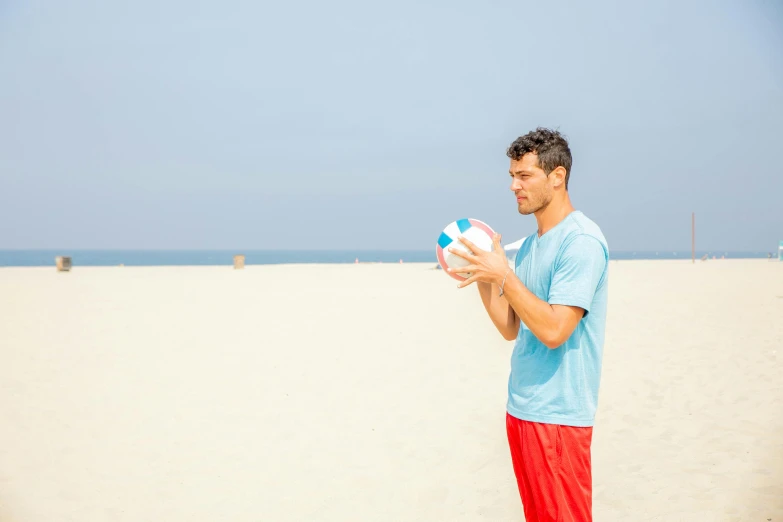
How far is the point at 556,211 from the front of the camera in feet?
8.00

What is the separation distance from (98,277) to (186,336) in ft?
56.6

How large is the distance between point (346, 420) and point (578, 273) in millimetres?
4902

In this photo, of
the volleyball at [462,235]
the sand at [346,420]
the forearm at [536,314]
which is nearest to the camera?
the forearm at [536,314]

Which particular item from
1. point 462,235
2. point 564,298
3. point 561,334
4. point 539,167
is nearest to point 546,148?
point 539,167

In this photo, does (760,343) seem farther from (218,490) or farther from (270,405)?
(218,490)

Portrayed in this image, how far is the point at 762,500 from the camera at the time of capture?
449 cm

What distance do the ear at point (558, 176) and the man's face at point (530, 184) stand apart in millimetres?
20

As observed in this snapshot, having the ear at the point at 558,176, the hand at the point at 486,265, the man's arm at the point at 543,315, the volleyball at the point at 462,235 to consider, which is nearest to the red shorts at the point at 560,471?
the man's arm at the point at 543,315

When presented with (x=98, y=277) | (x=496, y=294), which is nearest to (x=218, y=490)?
(x=496, y=294)

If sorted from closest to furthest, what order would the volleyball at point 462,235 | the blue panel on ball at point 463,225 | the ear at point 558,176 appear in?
the ear at point 558,176 < the volleyball at point 462,235 < the blue panel on ball at point 463,225

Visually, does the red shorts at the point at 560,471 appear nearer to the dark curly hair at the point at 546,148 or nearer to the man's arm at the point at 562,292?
the man's arm at the point at 562,292

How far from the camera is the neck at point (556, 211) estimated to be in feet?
8.00

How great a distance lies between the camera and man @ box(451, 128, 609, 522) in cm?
222

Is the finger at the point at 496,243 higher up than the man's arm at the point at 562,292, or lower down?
higher up
